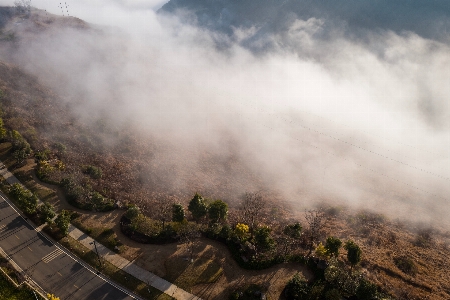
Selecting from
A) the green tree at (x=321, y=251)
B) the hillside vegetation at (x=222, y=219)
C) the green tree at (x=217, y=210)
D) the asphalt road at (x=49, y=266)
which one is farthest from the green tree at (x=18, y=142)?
the green tree at (x=321, y=251)

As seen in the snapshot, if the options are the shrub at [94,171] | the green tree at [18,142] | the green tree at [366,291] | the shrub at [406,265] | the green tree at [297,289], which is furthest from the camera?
the green tree at [18,142]

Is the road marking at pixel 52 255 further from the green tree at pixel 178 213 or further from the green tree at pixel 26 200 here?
the green tree at pixel 178 213

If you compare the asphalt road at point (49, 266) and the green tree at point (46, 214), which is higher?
the green tree at point (46, 214)

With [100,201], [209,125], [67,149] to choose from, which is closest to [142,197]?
[100,201]

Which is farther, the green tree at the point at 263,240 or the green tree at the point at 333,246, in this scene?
the green tree at the point at 263,240

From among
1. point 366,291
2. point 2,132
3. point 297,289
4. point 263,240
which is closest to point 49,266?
point 263,240

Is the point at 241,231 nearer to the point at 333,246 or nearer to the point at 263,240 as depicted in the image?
the point at 263,240

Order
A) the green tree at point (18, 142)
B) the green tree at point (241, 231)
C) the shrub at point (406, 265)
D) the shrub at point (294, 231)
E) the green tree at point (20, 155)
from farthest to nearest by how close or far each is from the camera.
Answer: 1. the green tree at point (18, 142)
2. the green tree at point (20, 155)
3. the green tree at point (241, 231)
4. the shrub at point (294, 231)
5. the shrub at point (406, 265)

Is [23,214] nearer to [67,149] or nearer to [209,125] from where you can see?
[67,149]
